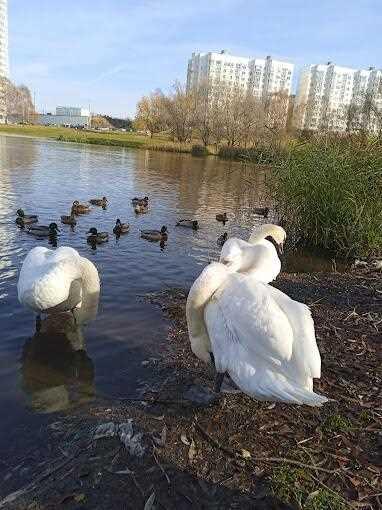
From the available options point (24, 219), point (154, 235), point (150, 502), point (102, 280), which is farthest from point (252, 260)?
point (24, 219)

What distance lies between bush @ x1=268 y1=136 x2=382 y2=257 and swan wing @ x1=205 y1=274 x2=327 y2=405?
29.7ft

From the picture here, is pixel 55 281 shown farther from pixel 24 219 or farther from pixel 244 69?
pixel 244 69

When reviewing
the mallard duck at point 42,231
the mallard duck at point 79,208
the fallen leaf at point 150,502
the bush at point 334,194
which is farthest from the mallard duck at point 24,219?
the fallen leaf at point 150,502

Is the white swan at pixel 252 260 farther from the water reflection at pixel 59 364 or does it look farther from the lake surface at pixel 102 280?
the water reflection at pixel 59 364

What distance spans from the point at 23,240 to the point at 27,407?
903cm

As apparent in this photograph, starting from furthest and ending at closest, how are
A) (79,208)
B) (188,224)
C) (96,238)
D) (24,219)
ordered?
(79,208) < (188,224) < (24,219) < (96,238)

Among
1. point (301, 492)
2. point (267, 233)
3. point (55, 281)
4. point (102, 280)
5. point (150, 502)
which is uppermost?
point (267, 233)

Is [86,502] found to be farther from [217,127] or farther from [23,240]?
[217,127]

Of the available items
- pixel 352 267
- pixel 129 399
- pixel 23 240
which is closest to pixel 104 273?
pixel 23 240

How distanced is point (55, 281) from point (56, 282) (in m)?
0.02

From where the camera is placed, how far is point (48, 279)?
23.7 feet

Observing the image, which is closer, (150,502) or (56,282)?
(150,502)

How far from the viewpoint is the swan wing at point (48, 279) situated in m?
7.16

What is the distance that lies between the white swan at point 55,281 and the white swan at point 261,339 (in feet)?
8.78
